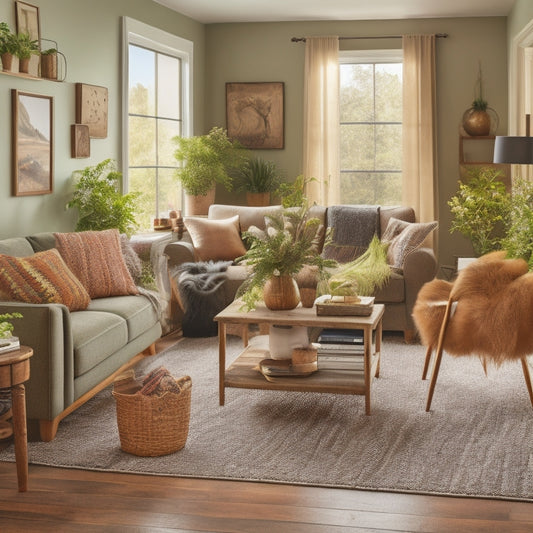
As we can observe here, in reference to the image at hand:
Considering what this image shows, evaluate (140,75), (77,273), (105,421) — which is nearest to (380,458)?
(105,421)

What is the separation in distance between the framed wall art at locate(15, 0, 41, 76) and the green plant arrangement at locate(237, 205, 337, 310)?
173cm

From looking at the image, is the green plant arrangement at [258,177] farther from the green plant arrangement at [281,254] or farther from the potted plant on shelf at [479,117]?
the green plant arrangement at [281,254]

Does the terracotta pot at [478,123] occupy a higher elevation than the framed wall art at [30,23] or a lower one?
lower

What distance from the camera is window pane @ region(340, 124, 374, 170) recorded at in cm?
793

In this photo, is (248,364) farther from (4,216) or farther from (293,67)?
(293,67)

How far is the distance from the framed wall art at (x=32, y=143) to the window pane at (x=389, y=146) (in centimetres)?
357

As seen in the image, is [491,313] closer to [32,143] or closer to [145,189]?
[32,143]

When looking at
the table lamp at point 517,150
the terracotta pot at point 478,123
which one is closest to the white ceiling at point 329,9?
the terracotta pot at point 478,123

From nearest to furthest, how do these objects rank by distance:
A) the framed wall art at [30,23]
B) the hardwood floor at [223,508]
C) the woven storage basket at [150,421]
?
1. the hardwood floor at [223,508]
2. the woven storage basket at [150,421]
3. the framed wall art at [30,23]

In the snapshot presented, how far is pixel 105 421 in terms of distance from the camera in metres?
4.08

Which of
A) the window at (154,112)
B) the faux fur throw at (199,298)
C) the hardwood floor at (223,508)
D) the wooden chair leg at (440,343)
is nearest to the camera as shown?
the hardwood floor at (223,508)

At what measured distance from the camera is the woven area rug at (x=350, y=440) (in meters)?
3.36

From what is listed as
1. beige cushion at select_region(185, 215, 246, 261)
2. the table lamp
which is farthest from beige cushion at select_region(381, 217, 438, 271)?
beige cushion at select_region(185, 215, 246, 261)

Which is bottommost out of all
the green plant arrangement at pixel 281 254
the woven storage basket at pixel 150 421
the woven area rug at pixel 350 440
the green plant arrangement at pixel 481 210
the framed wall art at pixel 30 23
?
the woven area rug at pixel 350 440
